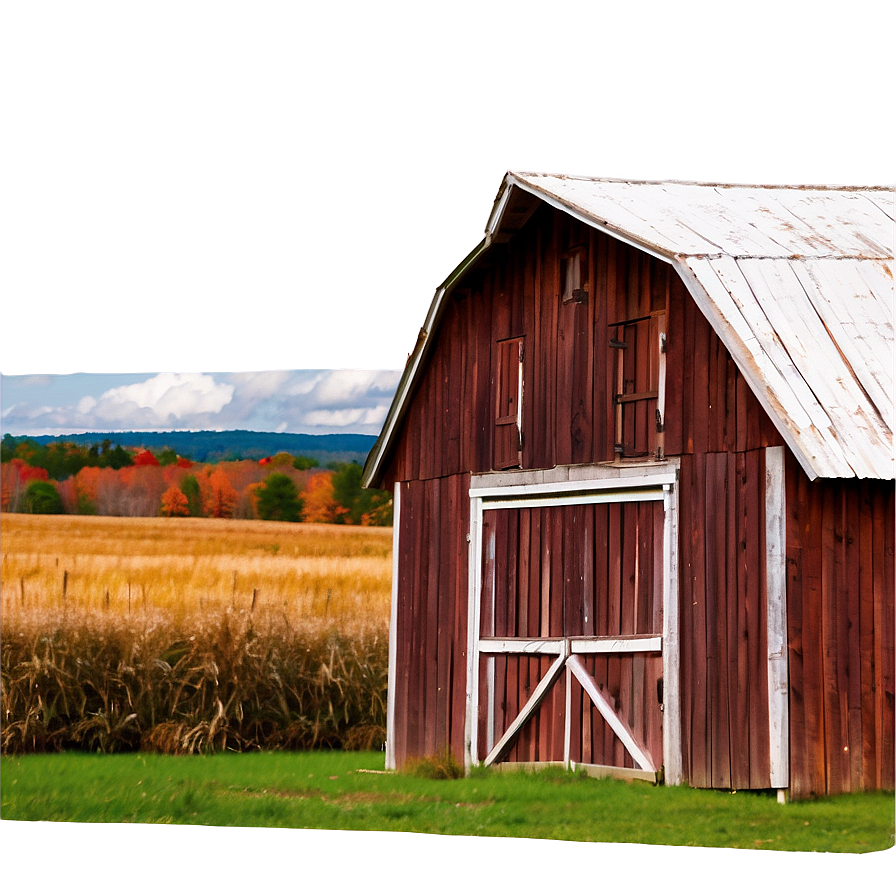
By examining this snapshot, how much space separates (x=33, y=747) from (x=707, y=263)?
35.4 ft

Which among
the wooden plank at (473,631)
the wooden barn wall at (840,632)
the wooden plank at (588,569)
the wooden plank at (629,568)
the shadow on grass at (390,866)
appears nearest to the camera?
the shadow on grass at (390,866)

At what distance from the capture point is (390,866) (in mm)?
10977

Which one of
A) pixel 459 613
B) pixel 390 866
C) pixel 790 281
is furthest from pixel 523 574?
pixel 790 281

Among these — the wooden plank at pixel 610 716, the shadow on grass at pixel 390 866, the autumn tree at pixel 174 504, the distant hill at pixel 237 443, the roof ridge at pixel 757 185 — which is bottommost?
the shadow on grass at pixel 390 866

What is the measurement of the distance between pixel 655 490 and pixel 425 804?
11.7ft

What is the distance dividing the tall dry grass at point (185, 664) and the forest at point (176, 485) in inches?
233

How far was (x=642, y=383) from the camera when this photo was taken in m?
12.9

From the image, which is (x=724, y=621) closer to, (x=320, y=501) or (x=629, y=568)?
A: (x=629, y=568)

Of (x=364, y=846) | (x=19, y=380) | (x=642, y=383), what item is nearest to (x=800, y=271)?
(x=642, y=383)

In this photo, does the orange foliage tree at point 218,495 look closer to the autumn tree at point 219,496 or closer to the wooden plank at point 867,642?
the autumn tree at point 219,496

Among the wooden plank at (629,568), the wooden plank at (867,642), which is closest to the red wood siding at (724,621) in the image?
the wooden plank at (629,568)

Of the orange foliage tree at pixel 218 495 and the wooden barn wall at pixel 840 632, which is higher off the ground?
the orange foliage tree at pixel 218 495

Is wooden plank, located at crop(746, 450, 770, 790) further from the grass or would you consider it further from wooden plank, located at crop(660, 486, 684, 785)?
wooden plank, located at crop(660, 486, 684, 785)

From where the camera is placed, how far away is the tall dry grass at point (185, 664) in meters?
17.8
